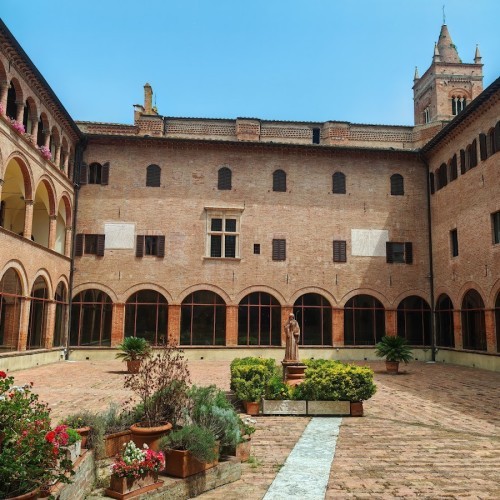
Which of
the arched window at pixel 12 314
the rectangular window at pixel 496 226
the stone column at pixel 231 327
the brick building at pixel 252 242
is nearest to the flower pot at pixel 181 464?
the arched window at pixel 12 314

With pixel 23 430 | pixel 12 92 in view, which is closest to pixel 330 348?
pixel 12 92

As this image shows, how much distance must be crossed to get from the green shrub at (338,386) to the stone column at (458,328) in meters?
13.0

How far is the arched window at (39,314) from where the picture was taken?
20.2 m

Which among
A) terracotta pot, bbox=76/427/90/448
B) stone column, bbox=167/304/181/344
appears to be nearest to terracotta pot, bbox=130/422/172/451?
terracotta pot, bbox=76/427/90/448

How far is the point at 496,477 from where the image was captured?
21.2 ft

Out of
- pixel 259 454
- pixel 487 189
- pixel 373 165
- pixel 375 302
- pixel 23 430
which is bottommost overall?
pixel 259 454

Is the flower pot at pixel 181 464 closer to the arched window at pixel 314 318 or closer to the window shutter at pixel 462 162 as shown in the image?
the arched window at pixel 314 318

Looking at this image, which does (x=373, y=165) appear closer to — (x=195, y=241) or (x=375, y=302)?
(x=375, y=302)

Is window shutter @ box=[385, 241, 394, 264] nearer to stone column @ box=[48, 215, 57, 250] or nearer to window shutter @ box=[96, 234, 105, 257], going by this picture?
window shutter @ box=[96, 234, 105, 257]

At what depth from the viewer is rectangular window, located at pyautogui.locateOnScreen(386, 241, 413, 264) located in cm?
2477

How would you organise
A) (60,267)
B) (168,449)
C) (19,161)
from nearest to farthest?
(168,449), (19,161), (60,267)

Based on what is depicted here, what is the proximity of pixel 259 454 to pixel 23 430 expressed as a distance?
159 inches

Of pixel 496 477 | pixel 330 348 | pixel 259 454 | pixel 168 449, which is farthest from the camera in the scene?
pixel 330 348

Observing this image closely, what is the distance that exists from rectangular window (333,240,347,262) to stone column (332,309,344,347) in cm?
251
